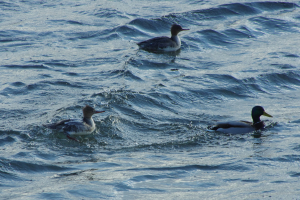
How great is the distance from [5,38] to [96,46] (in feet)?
11.2

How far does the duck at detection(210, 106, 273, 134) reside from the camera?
10.0m

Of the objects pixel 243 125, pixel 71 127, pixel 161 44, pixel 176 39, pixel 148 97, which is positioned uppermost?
pixel 176 39

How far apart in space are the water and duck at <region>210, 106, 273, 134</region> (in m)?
0.19

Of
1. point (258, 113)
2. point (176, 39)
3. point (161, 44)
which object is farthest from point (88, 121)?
point (176, 39)

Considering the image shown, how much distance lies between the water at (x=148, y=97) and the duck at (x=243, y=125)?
191 mm

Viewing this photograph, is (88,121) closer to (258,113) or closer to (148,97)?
(148,97)

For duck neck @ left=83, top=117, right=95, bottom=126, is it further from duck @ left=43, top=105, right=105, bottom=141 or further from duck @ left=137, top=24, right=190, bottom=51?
duck @ left=137, top=24, right=190, bottom=51

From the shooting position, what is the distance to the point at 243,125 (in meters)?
10.2

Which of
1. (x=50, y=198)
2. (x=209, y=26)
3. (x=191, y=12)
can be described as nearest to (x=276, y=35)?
(x=209, y=26)

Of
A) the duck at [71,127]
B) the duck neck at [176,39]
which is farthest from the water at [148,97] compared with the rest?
the duck neck at [176,39]

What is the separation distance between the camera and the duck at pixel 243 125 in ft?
32.9

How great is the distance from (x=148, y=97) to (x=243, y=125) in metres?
2.66

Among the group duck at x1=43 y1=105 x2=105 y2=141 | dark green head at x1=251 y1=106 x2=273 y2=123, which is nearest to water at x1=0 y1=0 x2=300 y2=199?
duck at x1=43 y1=105 x2=105 y2=141

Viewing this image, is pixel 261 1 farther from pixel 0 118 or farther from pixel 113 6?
pixel 0 118
